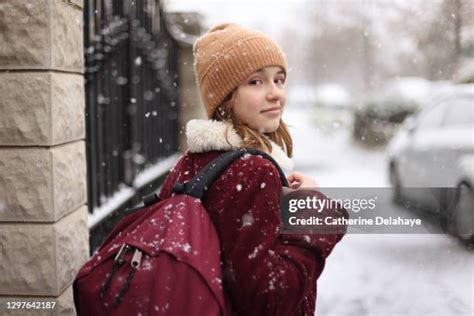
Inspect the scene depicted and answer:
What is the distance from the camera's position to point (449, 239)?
5922 mm

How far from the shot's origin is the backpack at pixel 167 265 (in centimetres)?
145

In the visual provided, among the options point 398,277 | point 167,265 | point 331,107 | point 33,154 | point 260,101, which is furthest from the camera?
point 331,107

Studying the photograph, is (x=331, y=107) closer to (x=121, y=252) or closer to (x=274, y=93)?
(x=274, y=93)

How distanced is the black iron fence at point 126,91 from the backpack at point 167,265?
213 centimetres

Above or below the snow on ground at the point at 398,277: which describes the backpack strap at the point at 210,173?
above

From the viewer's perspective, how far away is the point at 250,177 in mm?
1527

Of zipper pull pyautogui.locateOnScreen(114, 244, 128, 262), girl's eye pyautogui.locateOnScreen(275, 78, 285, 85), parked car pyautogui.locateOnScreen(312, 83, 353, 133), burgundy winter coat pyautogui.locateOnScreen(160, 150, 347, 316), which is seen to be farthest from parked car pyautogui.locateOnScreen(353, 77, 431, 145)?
zipper pull pyautogui.locateOnScreen(114, 244, 128, 262)

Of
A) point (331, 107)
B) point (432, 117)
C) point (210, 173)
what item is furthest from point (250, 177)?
point (331, 107)

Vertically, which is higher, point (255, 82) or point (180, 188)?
point (255, 82)

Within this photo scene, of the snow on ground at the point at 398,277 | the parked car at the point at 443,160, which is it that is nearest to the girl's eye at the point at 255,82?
the snow on ground at the point at 398,277

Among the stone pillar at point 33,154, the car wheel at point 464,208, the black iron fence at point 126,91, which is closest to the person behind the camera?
the stone pillar at point 33,154

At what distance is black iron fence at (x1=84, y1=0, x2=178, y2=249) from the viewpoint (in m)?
3.79

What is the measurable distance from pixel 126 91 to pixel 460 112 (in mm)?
3177

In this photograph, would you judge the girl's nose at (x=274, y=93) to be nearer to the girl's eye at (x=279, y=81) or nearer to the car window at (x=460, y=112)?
the girl's eye at (x=279, y=81)
